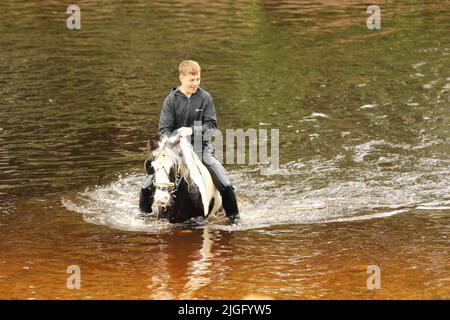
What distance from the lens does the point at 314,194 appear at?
1411cm

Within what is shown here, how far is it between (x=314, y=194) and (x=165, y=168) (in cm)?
407

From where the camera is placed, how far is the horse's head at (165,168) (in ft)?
34.7

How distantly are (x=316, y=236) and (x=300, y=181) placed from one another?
107 inches

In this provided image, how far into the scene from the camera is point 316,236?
12.2 m

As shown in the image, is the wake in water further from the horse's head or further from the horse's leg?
the horse's head

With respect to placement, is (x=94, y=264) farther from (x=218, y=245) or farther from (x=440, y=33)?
(x=440, y=33)

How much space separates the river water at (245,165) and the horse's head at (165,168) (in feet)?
3.05

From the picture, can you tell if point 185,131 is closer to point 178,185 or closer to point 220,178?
point 178,185

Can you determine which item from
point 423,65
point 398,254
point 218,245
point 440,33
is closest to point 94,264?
point 218,245

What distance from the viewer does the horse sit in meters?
10.7

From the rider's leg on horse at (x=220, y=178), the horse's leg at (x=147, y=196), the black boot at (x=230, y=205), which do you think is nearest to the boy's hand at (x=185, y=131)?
the rider's leg on horse at (x=220, y=178)

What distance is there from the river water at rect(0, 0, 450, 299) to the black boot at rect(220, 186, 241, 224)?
17 cm

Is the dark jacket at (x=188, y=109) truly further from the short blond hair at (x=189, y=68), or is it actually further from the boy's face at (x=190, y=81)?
the short blond hair at (x=189, y=68)

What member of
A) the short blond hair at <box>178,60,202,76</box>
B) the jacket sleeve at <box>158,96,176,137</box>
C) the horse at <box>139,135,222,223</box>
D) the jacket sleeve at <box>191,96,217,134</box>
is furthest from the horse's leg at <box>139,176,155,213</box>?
the short blond hair at <box>178,60,202,76</box>
